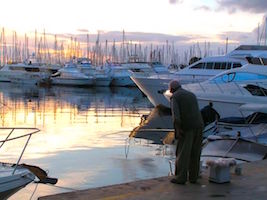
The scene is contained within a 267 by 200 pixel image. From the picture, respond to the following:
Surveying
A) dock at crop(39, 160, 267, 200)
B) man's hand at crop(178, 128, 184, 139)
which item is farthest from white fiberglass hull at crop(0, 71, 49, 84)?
man's hand at crop(178, 128, 184, 139)

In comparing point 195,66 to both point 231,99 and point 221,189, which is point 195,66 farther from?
point 221,189

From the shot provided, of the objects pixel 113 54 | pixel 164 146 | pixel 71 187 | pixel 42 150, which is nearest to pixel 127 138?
pixel 164 146

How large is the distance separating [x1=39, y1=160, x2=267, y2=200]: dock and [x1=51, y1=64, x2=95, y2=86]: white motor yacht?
185ft

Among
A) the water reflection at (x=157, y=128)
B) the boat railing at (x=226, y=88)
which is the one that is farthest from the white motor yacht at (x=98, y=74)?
the boat railing at (x=226, y=88)

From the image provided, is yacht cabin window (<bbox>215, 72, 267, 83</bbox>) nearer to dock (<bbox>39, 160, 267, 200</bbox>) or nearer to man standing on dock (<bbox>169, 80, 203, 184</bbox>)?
dock (<bbox>39, 160, 267, 200</bbox>)

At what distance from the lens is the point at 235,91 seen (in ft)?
67.3

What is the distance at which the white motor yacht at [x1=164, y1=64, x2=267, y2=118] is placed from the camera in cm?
1994

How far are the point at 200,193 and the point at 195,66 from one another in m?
26.3

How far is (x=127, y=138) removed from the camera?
1744cm

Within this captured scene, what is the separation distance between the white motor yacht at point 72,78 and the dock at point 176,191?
185 ft

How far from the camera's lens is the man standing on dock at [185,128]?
7.56 metres

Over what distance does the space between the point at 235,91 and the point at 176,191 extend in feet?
45.2

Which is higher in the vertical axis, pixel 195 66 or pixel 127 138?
pixel 195 66

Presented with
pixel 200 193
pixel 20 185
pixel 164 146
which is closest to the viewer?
pixel 200 193
